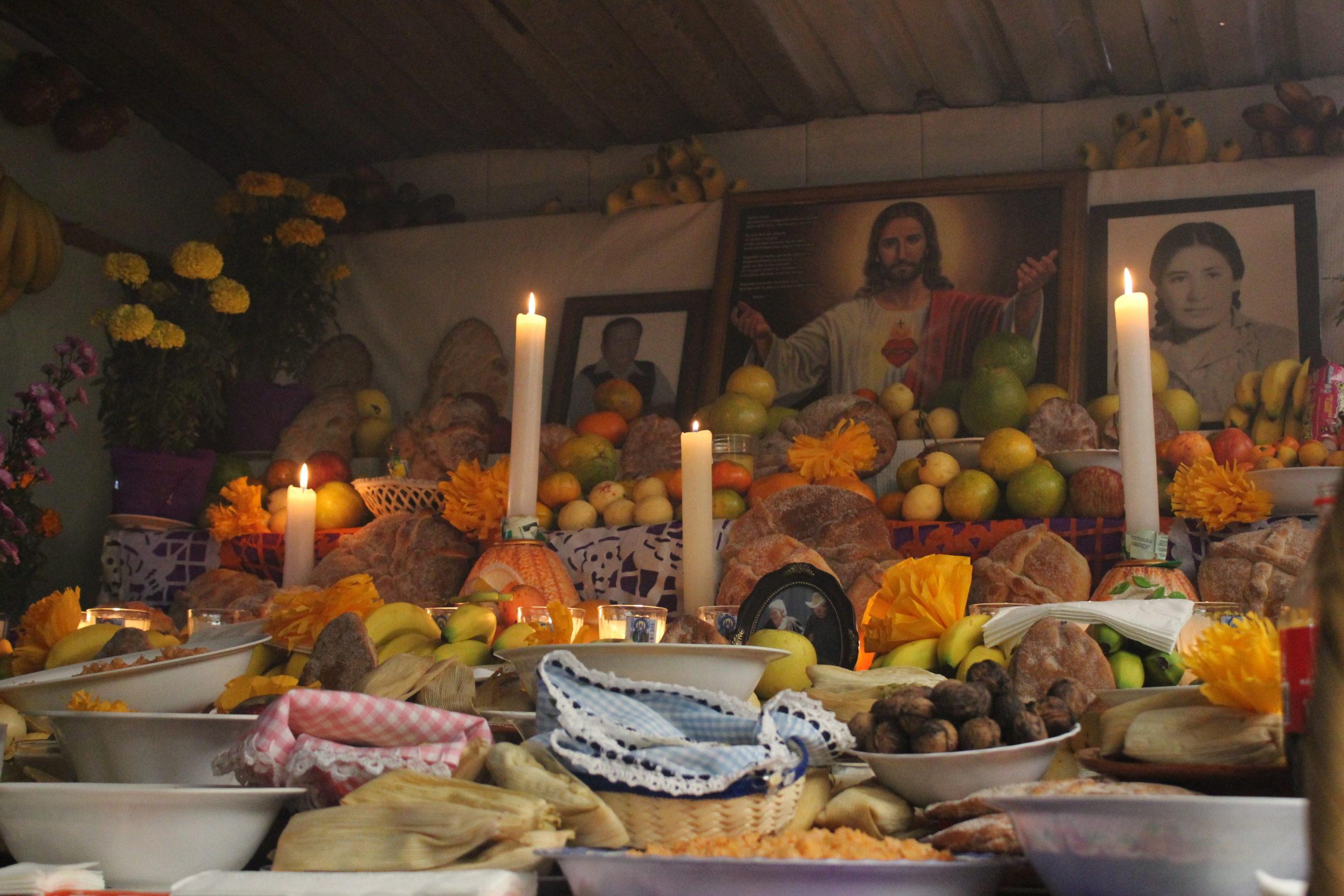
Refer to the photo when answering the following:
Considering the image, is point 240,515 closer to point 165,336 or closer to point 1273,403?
point 165,336

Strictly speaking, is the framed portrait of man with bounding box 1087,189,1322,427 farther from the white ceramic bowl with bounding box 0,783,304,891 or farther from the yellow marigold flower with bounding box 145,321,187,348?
the white ceramic bowl with bounding box 0,783,304,891

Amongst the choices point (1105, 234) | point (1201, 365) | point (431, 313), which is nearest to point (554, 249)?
point (431, 313)

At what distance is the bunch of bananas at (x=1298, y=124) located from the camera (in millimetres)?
3201

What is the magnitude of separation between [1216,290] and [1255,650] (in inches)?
106

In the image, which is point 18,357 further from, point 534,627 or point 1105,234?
point 1105,234

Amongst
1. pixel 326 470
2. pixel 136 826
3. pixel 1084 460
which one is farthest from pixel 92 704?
pixel 326 470

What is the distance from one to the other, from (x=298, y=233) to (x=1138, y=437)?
9.03ft

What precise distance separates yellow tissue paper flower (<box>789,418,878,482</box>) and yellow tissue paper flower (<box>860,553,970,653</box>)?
3.99ft

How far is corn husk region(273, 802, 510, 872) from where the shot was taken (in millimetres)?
789

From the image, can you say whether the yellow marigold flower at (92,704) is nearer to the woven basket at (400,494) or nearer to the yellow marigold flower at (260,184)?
the woven basket at (400,494)

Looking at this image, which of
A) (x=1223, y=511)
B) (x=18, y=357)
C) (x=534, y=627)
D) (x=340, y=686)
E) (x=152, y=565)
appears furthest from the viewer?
(x=18, y=357)

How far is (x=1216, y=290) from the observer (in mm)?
3240

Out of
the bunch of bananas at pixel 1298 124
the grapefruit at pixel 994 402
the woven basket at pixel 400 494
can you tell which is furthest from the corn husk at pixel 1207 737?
the bunch of bananas at pixel 1298 124

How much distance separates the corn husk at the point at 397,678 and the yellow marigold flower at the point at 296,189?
3051mm
